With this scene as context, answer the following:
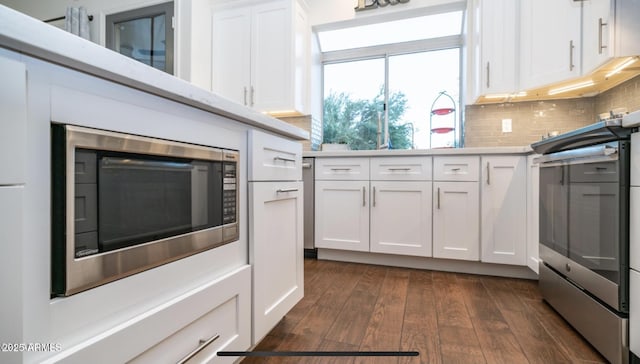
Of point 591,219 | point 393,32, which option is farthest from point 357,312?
point 393,32

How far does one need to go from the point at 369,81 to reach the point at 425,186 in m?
1.51

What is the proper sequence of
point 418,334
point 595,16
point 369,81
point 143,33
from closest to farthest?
point 418,334 < point 595,16 < point 143,33 < point 369,81

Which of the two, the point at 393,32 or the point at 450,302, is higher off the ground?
the point at 393,32

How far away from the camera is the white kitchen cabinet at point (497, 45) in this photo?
2.44m

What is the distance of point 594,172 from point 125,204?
172cm

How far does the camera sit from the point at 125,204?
0.68 metres

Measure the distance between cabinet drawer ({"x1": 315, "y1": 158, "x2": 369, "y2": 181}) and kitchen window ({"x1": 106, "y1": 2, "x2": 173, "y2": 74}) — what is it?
1.73 meters

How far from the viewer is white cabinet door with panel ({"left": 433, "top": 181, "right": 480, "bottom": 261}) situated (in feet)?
Result: 7.63

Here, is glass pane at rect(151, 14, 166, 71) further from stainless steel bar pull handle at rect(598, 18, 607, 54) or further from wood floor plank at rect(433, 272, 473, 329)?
stainless steel bar pull handle at rect(598, 18, 607, 54)

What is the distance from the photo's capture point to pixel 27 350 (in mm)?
486

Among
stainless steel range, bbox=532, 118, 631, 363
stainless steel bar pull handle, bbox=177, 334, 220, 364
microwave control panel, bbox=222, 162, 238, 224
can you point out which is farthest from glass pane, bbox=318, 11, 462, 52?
stainless steel bar pull handle, bbox=177, 334, 220, 364

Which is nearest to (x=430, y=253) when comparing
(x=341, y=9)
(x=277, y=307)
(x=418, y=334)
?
(x=418, y=334)

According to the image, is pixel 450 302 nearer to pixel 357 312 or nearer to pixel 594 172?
pixel 357 312

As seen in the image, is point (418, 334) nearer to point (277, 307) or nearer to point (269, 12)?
point (277, 307)
